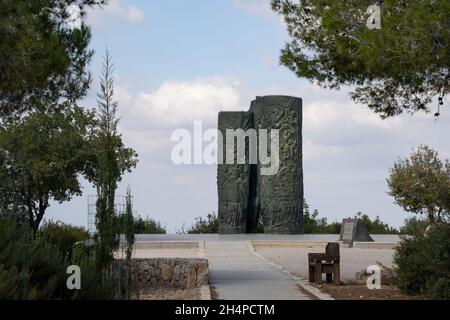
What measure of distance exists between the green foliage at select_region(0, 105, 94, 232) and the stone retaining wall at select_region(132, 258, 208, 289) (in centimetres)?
1613

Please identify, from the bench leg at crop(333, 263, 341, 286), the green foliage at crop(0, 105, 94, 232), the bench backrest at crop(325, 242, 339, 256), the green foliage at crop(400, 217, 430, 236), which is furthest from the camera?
the green foliage at crop(0, 105, 94, 232)

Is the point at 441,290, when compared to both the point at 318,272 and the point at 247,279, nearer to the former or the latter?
the point at 318,272

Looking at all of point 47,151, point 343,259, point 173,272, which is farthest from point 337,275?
point 47,151

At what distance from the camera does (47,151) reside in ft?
105

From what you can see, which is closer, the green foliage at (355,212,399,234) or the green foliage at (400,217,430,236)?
the green foliage at (400,217,430,236)

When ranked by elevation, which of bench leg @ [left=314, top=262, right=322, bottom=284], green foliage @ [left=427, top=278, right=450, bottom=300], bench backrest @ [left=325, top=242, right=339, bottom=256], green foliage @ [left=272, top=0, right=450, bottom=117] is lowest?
green foliage @ [left=427, top=278, right=450, bottom=300]

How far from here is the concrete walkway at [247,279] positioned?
13.2 metres

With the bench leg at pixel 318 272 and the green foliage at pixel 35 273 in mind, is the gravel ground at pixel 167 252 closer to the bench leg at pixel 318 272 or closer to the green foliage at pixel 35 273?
the bench leg at pixel 318 272

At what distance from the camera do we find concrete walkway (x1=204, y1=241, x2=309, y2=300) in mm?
13188

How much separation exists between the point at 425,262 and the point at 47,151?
21025 millimetres

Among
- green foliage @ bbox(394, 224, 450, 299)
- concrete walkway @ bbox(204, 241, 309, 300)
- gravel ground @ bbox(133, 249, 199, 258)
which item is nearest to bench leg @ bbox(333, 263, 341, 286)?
concrete walkway @ bbox(204, 241, 309, 300)

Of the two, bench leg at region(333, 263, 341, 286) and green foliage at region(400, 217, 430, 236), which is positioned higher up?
green foliage at region(400, 217, 430, 236)

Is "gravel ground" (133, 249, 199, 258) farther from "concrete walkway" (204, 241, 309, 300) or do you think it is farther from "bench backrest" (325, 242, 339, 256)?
"bench backrest" (325, 242, 339, 256)

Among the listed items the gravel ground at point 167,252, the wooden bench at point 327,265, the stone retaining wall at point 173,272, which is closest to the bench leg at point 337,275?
the wooden bench at point 327,265
